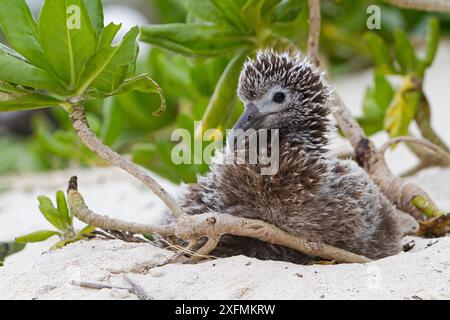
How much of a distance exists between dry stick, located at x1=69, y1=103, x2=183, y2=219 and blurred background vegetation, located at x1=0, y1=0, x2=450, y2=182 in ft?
3.26

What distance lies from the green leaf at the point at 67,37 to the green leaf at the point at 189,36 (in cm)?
98

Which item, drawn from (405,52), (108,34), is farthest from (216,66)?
(108,34)

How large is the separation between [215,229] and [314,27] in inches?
61.2

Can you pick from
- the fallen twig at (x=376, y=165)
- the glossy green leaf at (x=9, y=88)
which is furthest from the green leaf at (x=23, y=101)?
the fallen twig at (x=376, y=165)

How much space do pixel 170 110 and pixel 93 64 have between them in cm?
365

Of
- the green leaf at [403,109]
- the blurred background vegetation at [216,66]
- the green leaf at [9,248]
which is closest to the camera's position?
the green leaf at [9,248]

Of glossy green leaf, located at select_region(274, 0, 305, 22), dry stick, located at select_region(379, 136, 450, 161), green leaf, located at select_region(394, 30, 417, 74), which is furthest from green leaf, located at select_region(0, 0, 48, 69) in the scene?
→ green leaf, located at select_region(394, 30, 417, 74)

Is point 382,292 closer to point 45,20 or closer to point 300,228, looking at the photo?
point 300,228

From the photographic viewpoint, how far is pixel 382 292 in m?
2.53

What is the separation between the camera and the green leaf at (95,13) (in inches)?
115

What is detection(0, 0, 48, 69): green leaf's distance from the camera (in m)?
2.85

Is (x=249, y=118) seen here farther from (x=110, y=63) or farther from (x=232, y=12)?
(x=232, y=12)

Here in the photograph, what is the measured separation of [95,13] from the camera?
2941 mm

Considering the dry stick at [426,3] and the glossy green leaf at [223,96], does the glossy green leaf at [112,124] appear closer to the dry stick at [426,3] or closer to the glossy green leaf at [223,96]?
the glossy green leaf at [223,96]
